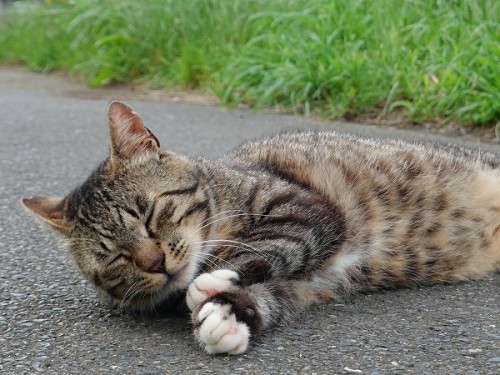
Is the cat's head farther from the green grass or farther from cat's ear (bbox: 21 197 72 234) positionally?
the green grass

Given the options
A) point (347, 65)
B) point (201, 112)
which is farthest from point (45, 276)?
point (201, 112)

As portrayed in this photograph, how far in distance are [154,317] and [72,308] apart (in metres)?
0.31

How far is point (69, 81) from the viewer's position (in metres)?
10.3

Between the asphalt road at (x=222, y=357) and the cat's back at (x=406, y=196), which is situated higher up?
the cat's back at (x=406, y=196)

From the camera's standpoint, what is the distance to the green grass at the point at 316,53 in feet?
18.5

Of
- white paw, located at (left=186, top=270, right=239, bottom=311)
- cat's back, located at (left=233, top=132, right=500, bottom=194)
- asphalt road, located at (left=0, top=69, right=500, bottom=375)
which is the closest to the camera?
asphalt road, located at (left=0, top=69, right=500, bottom=375)

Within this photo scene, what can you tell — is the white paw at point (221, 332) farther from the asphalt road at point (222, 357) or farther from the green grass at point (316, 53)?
the green grass at point (316, 53)

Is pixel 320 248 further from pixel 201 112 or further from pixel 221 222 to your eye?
pixel 201 112

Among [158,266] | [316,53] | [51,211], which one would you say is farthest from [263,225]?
[316,53]

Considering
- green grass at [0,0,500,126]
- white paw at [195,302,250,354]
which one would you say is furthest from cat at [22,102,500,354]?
green grass at [0,0,500,126]

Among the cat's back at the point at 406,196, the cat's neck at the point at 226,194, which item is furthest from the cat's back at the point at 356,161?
the cat's neck at the point at 226,194

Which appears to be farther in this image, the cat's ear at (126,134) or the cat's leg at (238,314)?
the cat's ear at (126,134)

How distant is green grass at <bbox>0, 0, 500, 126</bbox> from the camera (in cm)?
564

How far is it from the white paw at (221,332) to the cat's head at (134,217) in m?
0.30
